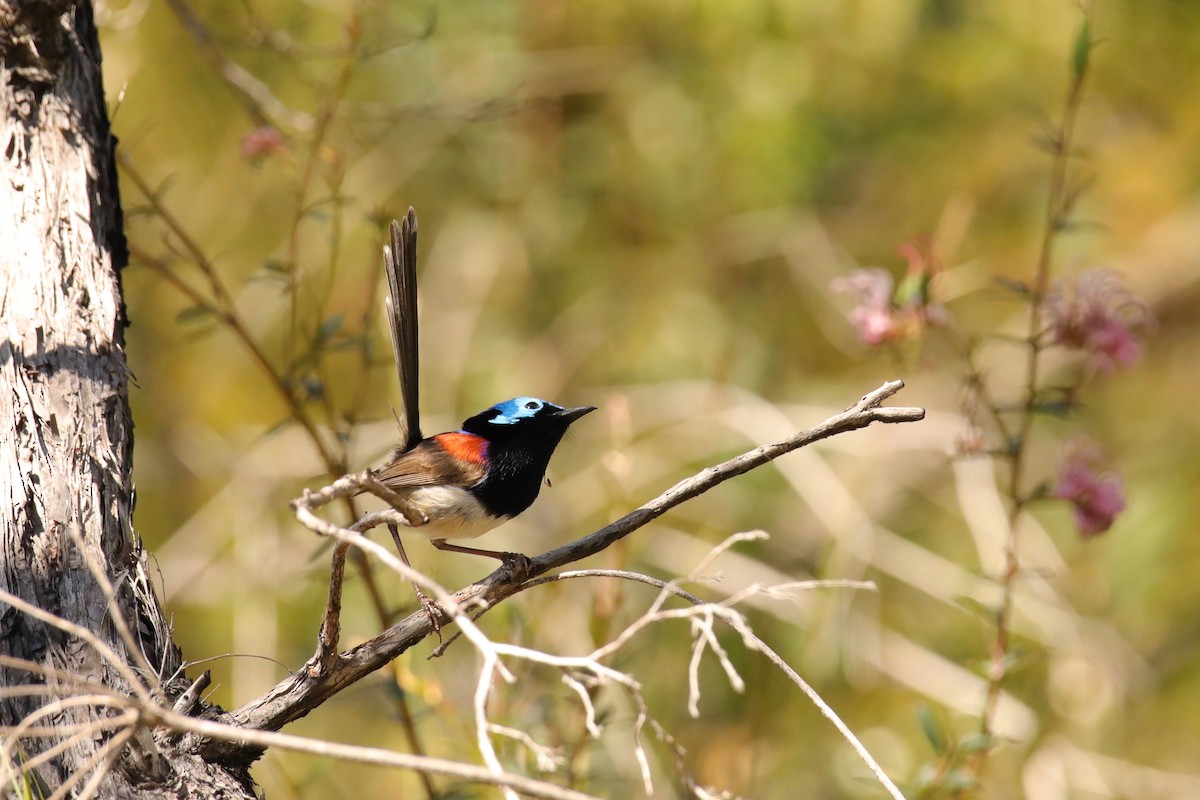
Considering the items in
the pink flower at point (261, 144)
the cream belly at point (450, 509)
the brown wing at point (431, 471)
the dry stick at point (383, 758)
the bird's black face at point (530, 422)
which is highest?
the pink flower at point (261, 144)

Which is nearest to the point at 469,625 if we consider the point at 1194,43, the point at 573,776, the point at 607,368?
the point at 573,776

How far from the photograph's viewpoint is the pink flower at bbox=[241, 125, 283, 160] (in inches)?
134

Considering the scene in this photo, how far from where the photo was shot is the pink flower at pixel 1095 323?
3031 mm

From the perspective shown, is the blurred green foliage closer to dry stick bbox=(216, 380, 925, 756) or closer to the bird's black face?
the bird's black face

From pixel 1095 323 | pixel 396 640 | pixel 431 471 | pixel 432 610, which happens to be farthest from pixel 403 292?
pixel 1095 323

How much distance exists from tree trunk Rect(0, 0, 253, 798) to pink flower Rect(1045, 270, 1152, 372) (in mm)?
2319

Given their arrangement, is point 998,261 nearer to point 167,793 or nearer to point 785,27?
point 785,27

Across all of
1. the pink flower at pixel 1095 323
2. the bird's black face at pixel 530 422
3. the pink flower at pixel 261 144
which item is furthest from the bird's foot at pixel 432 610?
the pink flower at pixel 1095 323

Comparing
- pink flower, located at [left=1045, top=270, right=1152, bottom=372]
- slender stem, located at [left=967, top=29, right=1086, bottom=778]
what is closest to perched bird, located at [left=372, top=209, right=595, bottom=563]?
slender stem, located at [left=967, top=29, right=1086, bottom=778]

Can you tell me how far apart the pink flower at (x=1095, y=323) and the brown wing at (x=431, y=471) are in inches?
65.5

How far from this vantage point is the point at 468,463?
334cm

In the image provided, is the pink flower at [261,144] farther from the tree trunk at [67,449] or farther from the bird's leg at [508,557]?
the bird's leg at [508,557]

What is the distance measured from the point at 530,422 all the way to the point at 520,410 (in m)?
0.09

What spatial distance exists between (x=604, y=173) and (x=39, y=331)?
5123mm
